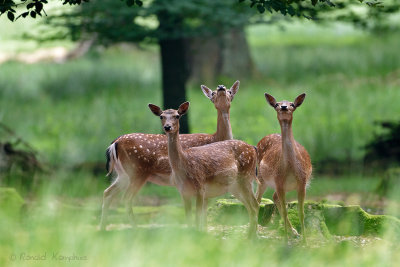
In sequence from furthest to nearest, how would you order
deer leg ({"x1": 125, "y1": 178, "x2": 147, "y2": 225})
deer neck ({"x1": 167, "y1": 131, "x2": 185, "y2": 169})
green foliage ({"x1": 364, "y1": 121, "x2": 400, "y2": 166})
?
green foliage ({"x1": 364, "y1": 121, "x2": 400, "y2": 166}) → deer leg ({"x1": 125, "y1": 178, "x2": 147, "y2": 225}) → deer neck ({"x1": 167, "y1": 131, "x2": 185, "y2": 169})

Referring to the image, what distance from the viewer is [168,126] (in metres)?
7.26

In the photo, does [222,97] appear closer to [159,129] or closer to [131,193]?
[131,193]

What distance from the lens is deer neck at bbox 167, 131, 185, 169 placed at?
7.50m

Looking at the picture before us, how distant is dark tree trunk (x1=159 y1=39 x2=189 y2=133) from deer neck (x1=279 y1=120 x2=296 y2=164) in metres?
6.13

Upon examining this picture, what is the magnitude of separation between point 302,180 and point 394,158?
23.4ft

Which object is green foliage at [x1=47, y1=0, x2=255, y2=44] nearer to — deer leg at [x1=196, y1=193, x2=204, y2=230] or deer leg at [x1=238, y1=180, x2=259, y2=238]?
deer leg at [x1=238, y1=180, x2=259, y2=238]

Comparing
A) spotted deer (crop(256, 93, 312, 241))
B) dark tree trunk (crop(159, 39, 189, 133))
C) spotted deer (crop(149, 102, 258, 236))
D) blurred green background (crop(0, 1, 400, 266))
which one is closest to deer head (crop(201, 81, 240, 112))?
spotted deer (crop(149, 102, 258, 236))

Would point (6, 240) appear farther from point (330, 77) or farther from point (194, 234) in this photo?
point (330, 77)

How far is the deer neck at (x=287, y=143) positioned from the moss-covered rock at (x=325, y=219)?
3.59ft

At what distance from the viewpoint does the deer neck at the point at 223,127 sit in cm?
908

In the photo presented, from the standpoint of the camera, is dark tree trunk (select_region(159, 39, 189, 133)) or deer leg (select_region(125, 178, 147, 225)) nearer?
deer leg (select_region(125, 178, 147, 225))

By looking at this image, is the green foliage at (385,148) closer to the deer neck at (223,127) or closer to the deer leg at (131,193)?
the deer neck at (223,127)

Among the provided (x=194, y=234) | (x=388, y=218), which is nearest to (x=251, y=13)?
(x=388, y=218)

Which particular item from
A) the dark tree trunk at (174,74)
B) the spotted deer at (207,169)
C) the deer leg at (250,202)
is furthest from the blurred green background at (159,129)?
the dark tree trunk at (174,74)
